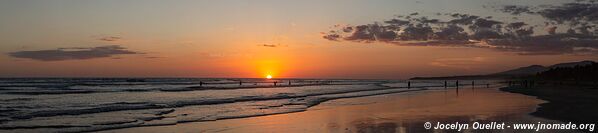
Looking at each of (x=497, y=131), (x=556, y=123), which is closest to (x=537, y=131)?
(x=497, y=131)

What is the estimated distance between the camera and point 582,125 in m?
15.6

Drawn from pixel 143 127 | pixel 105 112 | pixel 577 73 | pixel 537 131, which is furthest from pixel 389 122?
pixel 577 73

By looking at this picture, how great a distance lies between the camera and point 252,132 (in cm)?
1531

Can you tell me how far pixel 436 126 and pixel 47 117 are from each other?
15.2 meters

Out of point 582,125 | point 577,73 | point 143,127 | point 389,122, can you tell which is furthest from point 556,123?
point 577,73

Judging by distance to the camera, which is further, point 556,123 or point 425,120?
point 425,120

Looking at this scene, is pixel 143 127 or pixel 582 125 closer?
pixel 582 125

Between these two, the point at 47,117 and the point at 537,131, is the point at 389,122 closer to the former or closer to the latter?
the point at 537,131

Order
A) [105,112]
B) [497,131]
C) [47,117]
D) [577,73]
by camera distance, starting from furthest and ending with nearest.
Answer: [577,73], [105,112], [47,117], [497,131]

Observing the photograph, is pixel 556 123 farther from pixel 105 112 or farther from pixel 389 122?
pixel 105 112

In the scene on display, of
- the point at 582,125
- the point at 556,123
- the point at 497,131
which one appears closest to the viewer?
the point at 497,131

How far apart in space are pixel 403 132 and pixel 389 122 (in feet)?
9.98

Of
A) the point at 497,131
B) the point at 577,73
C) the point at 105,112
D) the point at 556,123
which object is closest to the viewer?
the point at 497,131

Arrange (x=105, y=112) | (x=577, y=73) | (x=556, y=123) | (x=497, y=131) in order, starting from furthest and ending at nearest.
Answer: (x=577, y=73), (x=105, y=112), (x=556, y=123), (x=497, y=131)
